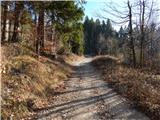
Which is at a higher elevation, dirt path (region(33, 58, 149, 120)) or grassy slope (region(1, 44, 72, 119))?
grassy slope (region(1, 44, 72, 119))

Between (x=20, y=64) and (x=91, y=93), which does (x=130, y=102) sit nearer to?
(x=91, y=93)

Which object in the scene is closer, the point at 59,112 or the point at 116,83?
the point at 59,112

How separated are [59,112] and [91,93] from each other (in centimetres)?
510

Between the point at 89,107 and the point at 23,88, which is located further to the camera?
the point at 23,88

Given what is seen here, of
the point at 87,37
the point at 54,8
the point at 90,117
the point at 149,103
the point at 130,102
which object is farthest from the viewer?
the point at 87,37

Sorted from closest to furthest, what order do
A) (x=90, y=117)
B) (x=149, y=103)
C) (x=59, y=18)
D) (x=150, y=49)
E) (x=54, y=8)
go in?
(x=90, y=117) < (x=149, y=103) < (x=54, y=8) < (x=59, y=18) < (x=150, y=49)

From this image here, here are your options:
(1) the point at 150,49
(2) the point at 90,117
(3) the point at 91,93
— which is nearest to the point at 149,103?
(2) the point at 90,117

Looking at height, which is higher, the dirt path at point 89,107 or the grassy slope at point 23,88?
the grassy slope at point 23,88

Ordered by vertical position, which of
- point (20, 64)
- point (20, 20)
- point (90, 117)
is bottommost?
point (90, 117)

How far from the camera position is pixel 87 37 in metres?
126

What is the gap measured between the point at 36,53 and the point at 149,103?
16.0 m

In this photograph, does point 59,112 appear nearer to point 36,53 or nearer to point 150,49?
point 36,53

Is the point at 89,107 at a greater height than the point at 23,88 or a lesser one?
lesser

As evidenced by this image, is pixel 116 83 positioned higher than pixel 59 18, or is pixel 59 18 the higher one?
pixel 59 18
